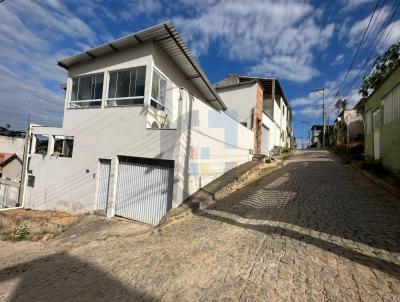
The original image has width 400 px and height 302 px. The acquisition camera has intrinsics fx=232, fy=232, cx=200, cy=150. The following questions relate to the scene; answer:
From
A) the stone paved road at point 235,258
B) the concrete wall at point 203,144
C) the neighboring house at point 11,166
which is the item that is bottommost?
the stone paved road at point 235,258

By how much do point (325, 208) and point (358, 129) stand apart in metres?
22.7

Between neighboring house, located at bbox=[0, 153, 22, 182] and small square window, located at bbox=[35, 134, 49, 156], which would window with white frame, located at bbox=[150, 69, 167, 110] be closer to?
small square window, located at bbox=[35, 134, 49, 156]

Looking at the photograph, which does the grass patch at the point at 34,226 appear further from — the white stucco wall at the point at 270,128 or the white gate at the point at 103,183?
the white stucco wall at the point at 270,128

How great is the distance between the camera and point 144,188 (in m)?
8.54

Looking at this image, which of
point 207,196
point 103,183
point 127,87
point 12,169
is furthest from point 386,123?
point 12,169

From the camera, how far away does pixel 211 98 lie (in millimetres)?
15641

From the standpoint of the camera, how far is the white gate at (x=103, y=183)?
9617mm

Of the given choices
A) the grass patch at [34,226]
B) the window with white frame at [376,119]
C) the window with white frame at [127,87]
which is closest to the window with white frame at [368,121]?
the window with white frame at [376,119]

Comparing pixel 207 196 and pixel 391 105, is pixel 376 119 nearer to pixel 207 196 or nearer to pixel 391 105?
pixel 391 105

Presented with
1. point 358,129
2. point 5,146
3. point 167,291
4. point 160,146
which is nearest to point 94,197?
point 160,146

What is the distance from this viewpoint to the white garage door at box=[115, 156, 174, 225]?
8.09 metres

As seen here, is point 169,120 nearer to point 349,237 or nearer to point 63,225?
point 63,225

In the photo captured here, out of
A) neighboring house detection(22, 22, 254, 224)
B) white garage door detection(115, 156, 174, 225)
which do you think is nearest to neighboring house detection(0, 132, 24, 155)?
neighboring house detection(22, 22, 254, 224)

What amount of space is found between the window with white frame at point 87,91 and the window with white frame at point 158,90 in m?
2.70
